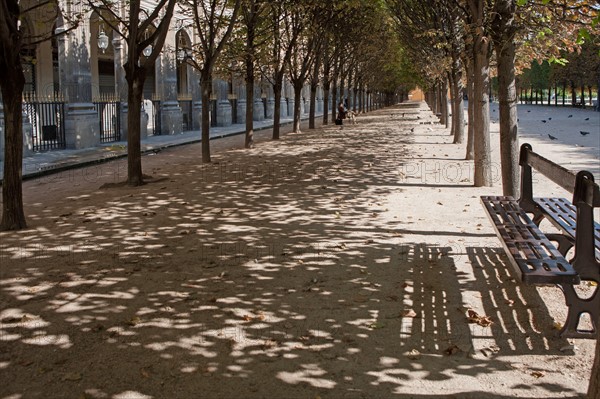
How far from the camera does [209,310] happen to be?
5801mm

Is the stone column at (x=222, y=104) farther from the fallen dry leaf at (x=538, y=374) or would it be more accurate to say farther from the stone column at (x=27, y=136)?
the fallen dry leaf at (x=538, y=374)

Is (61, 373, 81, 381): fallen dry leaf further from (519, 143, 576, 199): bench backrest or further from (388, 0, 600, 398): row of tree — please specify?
(519, 143, 576, 199): bench backrest

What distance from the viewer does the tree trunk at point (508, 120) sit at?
9898mm

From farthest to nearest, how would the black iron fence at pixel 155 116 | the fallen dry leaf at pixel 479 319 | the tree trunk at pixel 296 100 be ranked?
the black iron fence at pixel 155 116 < the tree trunk at pixel 296 100 < the fallen dry leaf at pixel 479 319

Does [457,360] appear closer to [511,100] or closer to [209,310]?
[209,310]

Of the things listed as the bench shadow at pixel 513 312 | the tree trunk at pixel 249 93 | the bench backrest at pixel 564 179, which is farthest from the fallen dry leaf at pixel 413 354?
the tree trunk at pixel 249 93

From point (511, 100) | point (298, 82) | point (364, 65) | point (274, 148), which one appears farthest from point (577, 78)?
point (511, 100)

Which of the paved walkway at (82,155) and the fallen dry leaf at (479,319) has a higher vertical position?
the paved walkway at (82,155)

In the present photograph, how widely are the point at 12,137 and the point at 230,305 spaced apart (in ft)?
16.0

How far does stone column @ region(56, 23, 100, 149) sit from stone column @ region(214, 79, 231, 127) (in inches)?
590

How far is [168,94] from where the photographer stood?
3319 cm

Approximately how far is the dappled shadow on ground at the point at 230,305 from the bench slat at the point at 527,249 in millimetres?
540

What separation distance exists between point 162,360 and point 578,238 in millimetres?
3217

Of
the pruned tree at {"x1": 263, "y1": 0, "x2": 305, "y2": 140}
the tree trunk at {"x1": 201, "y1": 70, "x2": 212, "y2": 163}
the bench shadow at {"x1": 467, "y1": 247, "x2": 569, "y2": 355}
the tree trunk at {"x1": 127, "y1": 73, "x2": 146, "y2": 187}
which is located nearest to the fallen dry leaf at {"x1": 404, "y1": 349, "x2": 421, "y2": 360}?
the bench shadow at {"x1": 467, "y1": 247, "x2": 569, "y2": 355}
